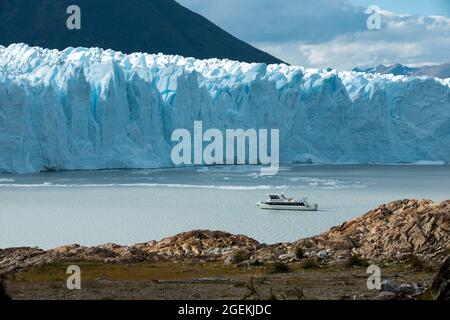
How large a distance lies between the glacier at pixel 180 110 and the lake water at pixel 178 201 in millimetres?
1701

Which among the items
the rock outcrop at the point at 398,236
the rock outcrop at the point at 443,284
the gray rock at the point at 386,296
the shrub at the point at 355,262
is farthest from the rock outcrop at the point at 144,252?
the rock outcrop at the point at 443,284

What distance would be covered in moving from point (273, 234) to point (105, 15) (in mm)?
77601

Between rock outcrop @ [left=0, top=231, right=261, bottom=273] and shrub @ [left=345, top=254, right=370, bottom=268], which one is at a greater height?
shrub @ [left=345, top=254, right=370, bottom=268]

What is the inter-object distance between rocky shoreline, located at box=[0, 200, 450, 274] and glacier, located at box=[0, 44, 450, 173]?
26.4 metres

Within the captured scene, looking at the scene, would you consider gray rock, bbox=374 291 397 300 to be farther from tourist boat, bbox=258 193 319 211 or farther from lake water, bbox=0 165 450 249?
tourist boat, bbox=258 193 319 211

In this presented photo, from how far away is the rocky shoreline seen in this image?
12.2 m

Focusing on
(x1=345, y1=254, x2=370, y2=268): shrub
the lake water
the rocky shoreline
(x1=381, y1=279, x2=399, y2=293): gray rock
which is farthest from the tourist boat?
(x1=381, y1=279, x2=399, y2=293): gray rock

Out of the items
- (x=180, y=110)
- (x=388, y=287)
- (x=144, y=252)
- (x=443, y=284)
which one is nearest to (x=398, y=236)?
(x=144, y=252)

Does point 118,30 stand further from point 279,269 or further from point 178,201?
point 279,269

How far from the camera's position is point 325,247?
13.7 m

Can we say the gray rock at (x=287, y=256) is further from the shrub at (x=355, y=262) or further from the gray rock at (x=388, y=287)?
the gray rock at (x=388, y=287)

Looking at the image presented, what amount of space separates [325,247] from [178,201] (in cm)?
1814
